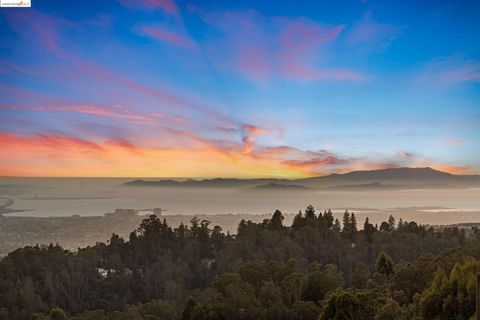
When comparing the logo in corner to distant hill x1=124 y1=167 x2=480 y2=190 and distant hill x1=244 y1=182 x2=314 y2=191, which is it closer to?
distant hill x1=124 y1=167 x2=480 y2=190

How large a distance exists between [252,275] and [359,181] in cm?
4163

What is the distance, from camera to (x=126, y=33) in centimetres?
2125

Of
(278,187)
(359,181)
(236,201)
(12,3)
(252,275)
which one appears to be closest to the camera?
(12,3)

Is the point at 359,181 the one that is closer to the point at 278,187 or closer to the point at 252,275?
the point at 278,187

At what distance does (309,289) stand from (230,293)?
13.3 ft

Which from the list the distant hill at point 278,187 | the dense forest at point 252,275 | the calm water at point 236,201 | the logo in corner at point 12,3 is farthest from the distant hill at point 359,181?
the logo in corner at point 12,3

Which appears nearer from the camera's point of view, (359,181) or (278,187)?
(359,181)

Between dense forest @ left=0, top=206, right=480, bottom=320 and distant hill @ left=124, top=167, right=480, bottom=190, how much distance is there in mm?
12648

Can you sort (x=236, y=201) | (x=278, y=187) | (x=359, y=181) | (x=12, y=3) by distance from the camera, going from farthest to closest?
1. (x=236, y=201)
2. (x=278, y=187)
3. (x=359, y=181)
4. (x=12, y=3)

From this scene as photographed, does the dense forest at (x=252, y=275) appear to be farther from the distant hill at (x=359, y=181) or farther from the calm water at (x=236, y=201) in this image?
the calm water at (x=236, y=201)

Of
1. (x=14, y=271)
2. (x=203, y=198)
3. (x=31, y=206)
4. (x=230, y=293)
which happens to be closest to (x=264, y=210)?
(x=203, y=198)

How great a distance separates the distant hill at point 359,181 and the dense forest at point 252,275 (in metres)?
12.6

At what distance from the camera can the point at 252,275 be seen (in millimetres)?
23328

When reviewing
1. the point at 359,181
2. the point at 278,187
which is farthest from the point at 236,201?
the point at 359,181
